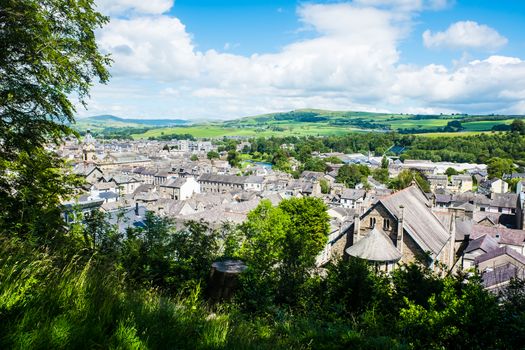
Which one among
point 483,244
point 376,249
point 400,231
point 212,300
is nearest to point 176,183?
point 483,244

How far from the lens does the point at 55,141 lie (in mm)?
10844

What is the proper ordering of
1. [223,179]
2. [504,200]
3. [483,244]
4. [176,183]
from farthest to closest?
[223,179]
[176,183]
[504,200]
[483,244]

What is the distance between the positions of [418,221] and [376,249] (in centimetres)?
702

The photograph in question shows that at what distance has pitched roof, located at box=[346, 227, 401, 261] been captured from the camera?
24623 millimetres

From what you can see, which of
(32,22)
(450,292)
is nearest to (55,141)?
(32,22)

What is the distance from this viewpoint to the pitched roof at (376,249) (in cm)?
2462

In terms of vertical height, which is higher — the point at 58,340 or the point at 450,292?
the point at 58,340

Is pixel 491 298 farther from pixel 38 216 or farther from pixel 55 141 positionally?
pixel 55 141

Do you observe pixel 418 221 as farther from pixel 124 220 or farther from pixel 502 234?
pixel 124 220

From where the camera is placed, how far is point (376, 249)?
2491 centimetres

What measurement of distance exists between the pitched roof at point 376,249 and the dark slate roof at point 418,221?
7.64 feet

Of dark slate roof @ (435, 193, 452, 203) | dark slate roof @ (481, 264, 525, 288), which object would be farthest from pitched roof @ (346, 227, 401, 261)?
dark slate roof @ (435, 193, 452, 203)

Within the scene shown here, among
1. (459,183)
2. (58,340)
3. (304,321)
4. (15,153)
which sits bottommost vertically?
(459,183)

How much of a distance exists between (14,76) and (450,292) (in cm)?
1158
